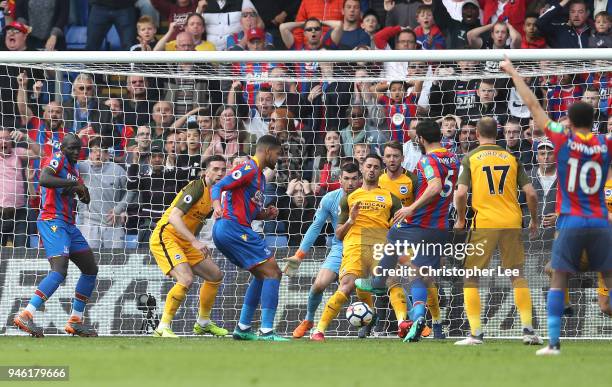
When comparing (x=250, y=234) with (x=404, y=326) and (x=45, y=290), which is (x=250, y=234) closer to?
(x=404, y=326)

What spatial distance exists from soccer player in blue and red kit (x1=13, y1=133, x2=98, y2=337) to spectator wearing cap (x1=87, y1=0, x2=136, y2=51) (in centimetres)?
596

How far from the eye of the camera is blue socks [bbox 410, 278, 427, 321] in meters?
12.8

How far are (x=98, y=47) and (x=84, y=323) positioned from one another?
598 centimetres

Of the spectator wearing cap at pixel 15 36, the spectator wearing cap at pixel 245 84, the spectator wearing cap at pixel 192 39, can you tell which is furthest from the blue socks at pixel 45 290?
the spectator wearing cap at pixel 15 36

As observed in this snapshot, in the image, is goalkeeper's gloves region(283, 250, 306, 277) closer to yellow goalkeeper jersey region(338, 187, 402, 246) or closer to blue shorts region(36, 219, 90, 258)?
yellow goalkeeper jersey region(338, 187, 402, 246)

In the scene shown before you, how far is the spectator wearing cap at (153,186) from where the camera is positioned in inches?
617

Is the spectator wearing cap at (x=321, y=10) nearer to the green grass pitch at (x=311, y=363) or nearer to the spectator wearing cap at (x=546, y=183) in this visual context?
the spectator wearing cap at (x=546, y=183)

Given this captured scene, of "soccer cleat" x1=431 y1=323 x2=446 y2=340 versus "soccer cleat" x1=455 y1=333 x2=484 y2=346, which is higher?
"soccer cleat" x1=455 y1=333 x2=484 y2=346

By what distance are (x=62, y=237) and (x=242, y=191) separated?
2.33 meters

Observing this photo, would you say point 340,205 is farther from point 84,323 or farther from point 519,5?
point 519,5

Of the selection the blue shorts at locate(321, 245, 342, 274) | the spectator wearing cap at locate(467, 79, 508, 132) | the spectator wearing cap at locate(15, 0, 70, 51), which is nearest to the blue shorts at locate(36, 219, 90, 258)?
the blue shorts at locate(321, 245, 342, 274)

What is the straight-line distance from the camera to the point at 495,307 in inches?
564

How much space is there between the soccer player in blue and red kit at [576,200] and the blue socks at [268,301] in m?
3.71

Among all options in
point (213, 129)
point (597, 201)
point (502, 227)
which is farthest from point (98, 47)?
point (597, 201)
